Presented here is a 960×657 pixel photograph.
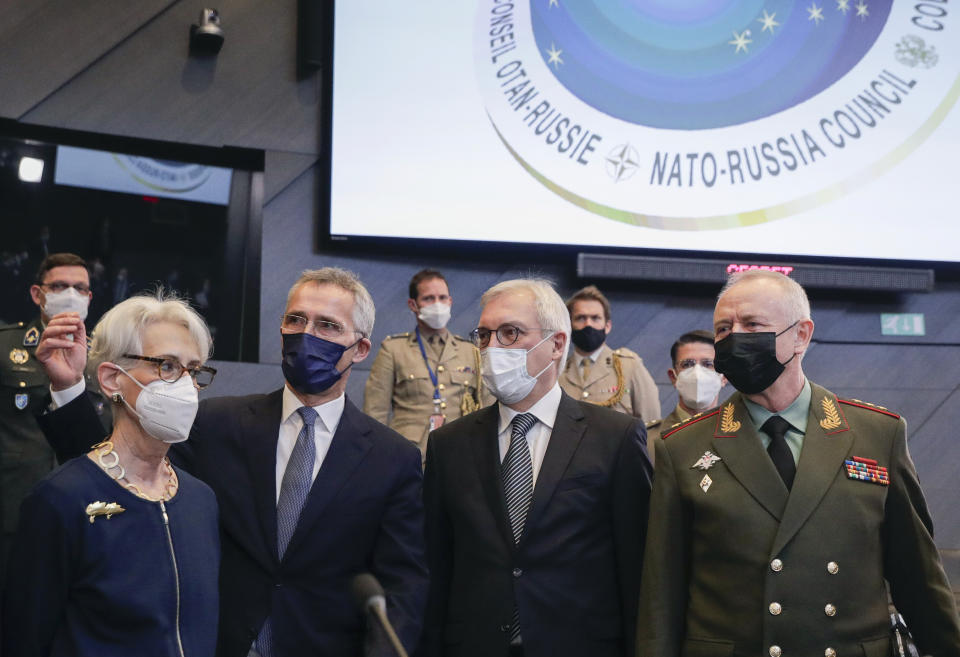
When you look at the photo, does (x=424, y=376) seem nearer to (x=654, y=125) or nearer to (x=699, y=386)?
(x=699, y=386)

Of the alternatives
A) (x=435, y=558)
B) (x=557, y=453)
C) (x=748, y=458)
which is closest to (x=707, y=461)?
(x=748, y=458)

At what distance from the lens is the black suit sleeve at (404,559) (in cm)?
255

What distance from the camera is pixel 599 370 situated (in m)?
5.20

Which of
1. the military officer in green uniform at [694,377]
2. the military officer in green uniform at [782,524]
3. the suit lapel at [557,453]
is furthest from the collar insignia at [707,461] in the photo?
the military officer in green uniform at [694,377]

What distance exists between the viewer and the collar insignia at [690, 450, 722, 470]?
2582mm

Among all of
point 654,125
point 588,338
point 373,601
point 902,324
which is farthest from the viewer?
point 902,324

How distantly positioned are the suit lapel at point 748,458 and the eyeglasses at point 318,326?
1.05 meters

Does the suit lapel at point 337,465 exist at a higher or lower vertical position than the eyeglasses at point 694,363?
lower

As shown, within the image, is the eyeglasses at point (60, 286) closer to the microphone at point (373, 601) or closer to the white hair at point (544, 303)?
the white hair at point (544, 303)

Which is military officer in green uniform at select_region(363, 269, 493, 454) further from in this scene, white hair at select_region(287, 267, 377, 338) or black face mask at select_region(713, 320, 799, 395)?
black face mask at select_region(713, 320, 799, 395)

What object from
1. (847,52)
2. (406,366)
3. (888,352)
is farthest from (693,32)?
(406,366)

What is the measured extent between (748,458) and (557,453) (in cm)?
51

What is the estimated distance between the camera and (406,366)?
521cm

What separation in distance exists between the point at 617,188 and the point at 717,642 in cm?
427
